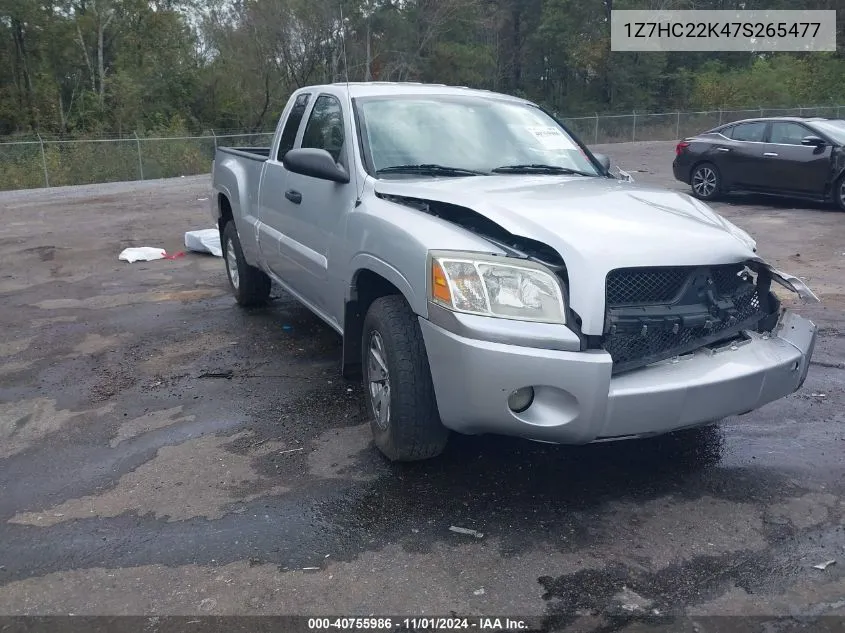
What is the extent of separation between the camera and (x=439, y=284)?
3445 millimetres

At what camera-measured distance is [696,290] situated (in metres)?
3.58

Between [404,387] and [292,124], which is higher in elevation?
[292,124]

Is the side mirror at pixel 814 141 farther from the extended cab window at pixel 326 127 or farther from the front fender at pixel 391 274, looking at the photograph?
the front fender at pixel 391 274

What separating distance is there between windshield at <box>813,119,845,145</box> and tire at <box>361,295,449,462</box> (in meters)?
10.7

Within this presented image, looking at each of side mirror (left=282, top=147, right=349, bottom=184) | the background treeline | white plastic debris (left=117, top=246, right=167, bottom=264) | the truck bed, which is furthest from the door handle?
the background treeline

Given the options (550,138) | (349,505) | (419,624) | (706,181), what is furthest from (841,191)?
(419,624)

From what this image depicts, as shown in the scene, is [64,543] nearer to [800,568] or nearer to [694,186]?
[800,568]

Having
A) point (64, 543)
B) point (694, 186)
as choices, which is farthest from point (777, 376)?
point (694, 186)

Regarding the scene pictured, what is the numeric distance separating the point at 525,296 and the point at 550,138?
221 cm

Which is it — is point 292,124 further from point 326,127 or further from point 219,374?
point 219,374

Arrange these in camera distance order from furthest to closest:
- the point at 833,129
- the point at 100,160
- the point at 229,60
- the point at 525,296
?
the point at 229,60 → the point at 100,160 → the point at 833,129 → the point at 525,296

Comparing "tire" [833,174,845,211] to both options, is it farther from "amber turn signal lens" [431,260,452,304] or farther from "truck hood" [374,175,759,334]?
"amber turn signal lens" [431,260,452,304]

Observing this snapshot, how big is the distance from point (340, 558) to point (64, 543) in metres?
1.23

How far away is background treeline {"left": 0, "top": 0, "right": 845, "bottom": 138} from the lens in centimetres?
3625
